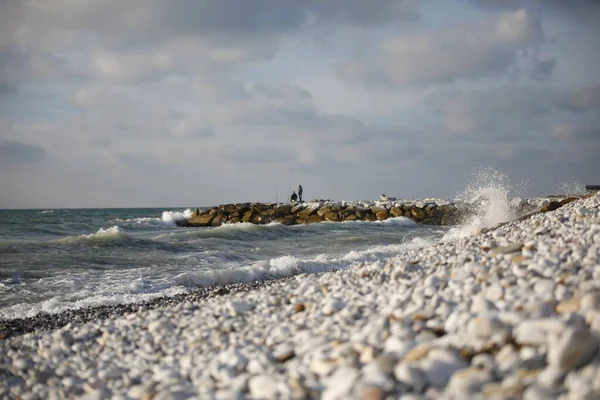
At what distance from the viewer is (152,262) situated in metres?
12.1

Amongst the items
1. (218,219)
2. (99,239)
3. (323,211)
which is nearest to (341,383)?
(99,239)

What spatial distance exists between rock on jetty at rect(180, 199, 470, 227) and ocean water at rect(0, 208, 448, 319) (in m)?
8.72

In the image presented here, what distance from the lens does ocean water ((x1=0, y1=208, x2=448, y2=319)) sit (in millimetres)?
8445

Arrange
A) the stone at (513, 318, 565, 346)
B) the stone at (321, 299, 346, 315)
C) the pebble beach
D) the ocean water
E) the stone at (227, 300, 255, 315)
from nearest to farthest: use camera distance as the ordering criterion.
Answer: the pebble beach < the stone at (513, 318, 565, 346) < the stone at (321, 299, 346, 315) < the stone at (227, 300, 255, 315) < the ocean water

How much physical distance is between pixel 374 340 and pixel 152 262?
386 inches

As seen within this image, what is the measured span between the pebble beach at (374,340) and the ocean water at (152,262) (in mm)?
3281

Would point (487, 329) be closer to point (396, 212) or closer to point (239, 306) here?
→ point (239, 306)

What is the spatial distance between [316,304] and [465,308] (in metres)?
1.36

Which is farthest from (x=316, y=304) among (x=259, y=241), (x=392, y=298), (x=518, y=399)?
(x=259, y=241)

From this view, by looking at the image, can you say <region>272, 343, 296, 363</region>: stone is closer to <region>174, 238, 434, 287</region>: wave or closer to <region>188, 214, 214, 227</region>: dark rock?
<region>174, 238, 434, 287</region>: wave

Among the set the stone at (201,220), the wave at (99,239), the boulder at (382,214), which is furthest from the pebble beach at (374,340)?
the stone at (201,220)

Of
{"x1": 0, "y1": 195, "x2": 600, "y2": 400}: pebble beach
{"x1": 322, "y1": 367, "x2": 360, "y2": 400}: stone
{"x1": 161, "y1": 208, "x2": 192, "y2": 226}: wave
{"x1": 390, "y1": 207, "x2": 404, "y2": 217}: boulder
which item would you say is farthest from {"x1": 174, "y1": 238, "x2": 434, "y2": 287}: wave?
{"x1": 161, "y1": 208, "x2": 192, "y2": 226}: wave

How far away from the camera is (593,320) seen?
2676mm

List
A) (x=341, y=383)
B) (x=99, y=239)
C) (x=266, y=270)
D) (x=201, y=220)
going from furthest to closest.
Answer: (x=201, y=220)
(x=99, y=239)
(x=266, y=270)
(x=341, y=383)
